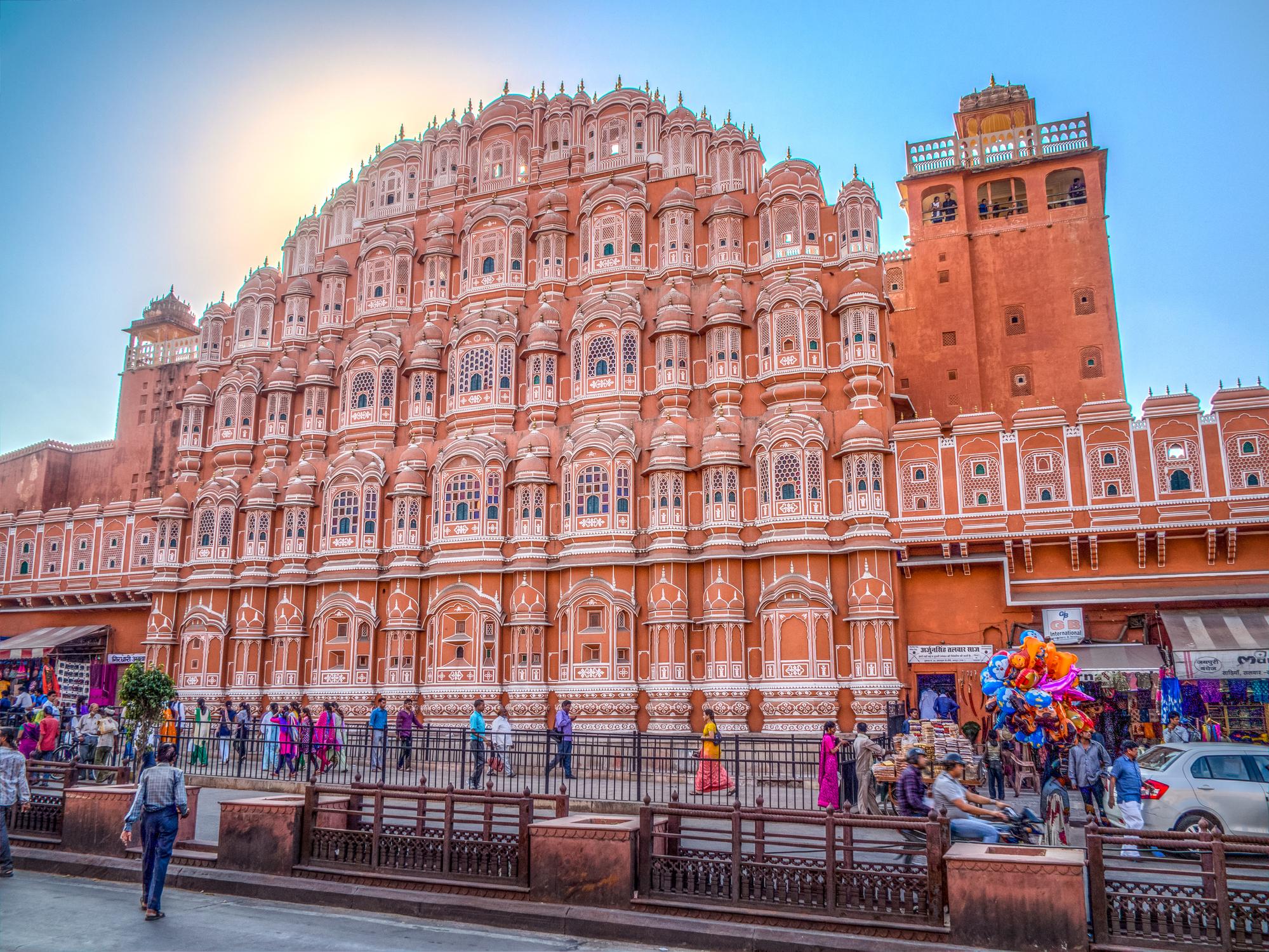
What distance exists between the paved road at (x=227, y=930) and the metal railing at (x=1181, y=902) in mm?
3849

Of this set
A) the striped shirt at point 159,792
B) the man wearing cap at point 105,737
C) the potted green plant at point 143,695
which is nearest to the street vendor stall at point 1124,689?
the striped shirt at point 159,792

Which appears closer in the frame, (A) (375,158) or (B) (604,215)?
(B) (604,215)

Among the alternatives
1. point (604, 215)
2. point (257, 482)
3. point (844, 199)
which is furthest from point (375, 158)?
point (844, 199)

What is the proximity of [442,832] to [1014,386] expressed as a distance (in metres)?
27.8

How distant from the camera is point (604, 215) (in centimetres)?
3155

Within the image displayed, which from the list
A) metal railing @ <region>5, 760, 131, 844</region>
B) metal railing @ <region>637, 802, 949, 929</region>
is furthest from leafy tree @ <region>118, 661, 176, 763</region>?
metal railing @ <region>637, 802, 949, 929</region>

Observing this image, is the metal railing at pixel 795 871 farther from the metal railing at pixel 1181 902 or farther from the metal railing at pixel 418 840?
the metal railing at pixel 418 840

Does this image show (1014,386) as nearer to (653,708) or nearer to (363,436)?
(653,708)

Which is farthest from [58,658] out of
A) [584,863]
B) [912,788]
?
[912,788]

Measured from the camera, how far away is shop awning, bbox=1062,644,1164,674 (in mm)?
22969

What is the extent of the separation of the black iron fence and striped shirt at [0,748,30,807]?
14.2 feet

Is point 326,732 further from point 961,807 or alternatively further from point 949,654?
point 961,807

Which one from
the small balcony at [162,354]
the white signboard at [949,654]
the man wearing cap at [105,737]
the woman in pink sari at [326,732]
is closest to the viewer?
the woman in pink sari at [326,732]

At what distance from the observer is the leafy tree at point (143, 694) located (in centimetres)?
1920
